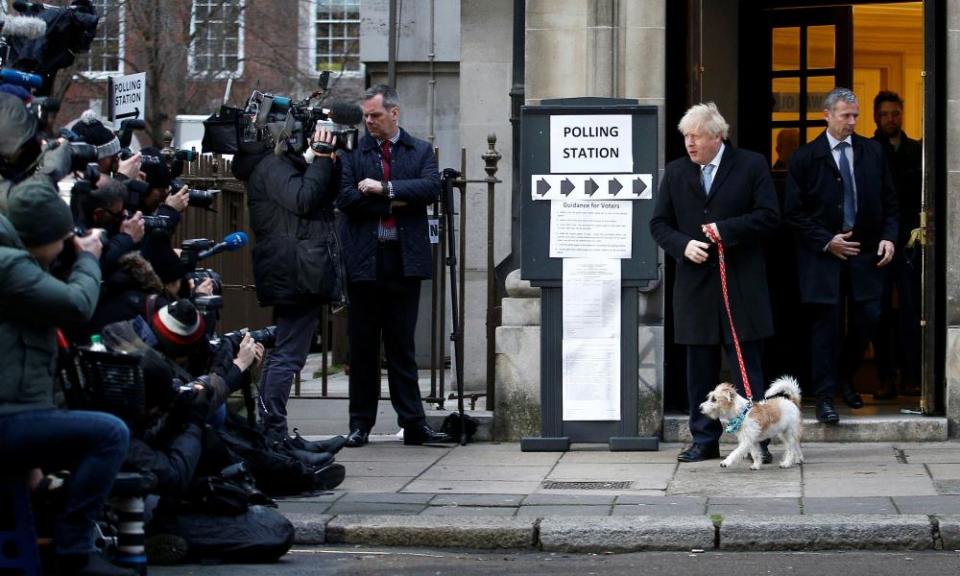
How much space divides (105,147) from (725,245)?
359 cm

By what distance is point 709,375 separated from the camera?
10195mm

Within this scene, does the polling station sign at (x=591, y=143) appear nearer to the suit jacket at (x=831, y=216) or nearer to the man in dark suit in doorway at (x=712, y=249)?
the man in dark suit in doorway at (x=712, y=249)

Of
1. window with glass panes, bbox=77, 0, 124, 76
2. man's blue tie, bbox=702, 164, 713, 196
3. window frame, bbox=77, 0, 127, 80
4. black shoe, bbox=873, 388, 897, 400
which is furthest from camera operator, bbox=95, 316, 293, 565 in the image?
window with glass panes, bbox=77, 0, 124, 76

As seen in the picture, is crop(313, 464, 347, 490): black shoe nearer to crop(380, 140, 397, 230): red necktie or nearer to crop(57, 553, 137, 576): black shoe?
crop(380, 140, 397, 230): red necktie

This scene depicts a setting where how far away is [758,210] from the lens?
10.0m

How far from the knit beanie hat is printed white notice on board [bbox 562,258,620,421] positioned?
15.1 ft

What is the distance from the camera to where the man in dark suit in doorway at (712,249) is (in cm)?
1002

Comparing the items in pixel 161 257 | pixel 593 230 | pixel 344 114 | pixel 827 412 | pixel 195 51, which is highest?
pixel 195 51

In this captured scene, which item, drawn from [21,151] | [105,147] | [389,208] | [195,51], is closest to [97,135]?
[105,147]

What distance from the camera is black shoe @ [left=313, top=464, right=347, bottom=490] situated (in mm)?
9078

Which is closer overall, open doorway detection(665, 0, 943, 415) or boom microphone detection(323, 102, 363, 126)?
boom microphone detection(323, 102, 363, 126)

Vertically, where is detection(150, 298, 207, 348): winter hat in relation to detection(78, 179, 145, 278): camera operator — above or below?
below

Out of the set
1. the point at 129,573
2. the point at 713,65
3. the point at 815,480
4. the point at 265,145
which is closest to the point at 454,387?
the point at 713,65

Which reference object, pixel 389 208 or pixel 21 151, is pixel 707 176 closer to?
pixel 389 208
